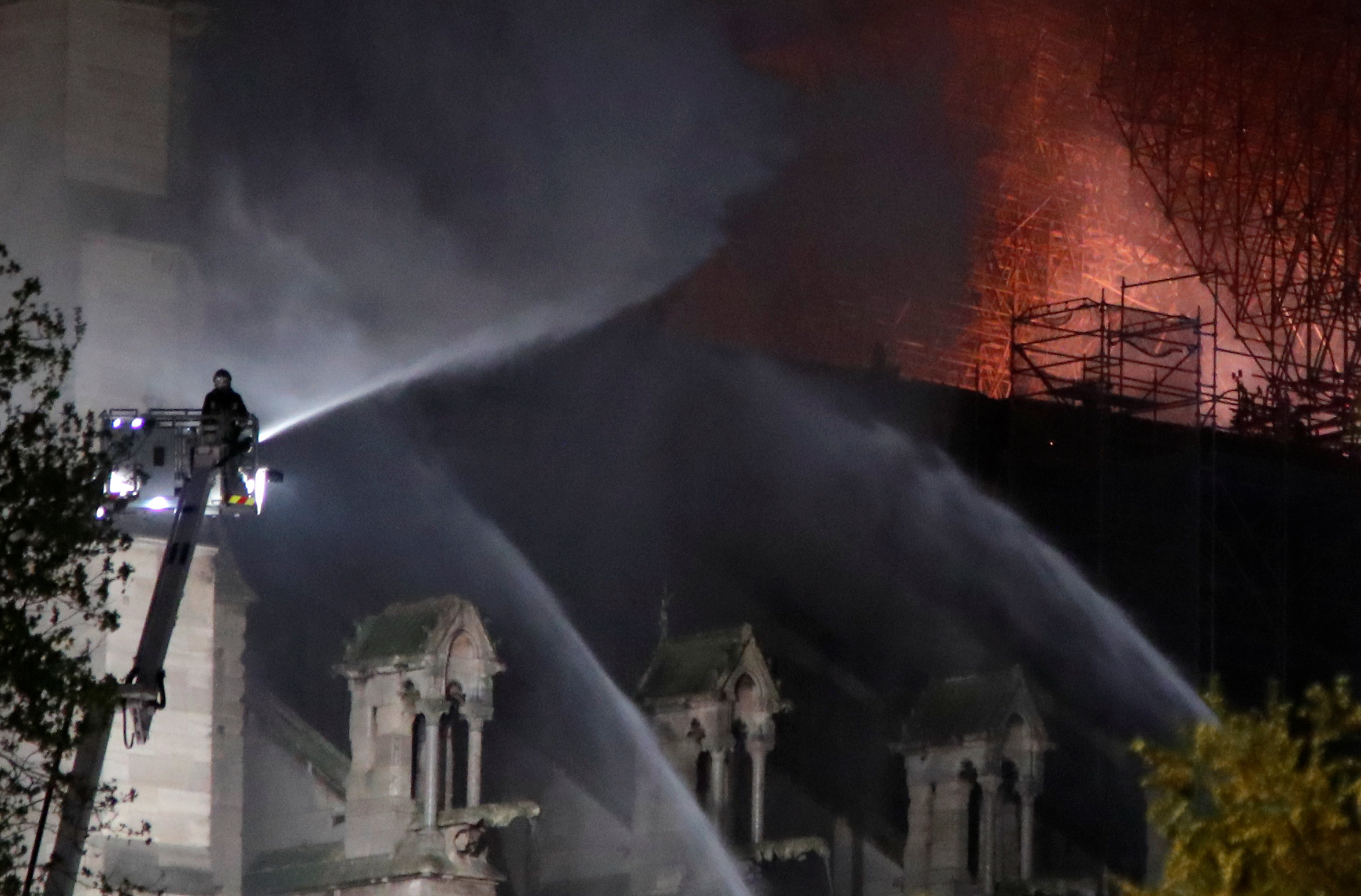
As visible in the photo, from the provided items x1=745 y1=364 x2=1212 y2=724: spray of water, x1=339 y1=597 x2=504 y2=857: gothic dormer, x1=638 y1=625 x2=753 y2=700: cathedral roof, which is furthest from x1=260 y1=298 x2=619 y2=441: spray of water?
x1=638 y1=625 x2=753 y2=700: cathedral roof

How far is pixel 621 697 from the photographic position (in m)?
30.8

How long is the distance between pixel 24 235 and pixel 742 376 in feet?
33.4

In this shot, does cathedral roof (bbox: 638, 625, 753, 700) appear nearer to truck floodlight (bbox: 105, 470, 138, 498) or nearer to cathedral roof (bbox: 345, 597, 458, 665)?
cathedral roof (bbox: 345, 597, 458, 665)

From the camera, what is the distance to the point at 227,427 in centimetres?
1897

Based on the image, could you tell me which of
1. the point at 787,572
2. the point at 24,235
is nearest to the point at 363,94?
the point at 24,235

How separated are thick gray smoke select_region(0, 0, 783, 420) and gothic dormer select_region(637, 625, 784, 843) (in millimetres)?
3759

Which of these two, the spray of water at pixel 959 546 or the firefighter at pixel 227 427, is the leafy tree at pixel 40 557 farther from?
the spray of water at pixel 959 546

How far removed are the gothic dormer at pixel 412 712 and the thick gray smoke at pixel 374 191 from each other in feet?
7.48

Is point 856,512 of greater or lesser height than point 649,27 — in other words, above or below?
below

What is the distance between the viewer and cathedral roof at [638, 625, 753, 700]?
99.1ft

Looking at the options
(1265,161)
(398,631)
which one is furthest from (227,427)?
(1265,161)

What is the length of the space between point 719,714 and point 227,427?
11.7 meters

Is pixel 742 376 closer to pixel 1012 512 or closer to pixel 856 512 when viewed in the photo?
pixel 856 512

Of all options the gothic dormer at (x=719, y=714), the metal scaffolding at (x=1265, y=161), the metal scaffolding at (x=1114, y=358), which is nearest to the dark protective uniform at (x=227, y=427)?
the gothic dormer at (x=719, y=714)
